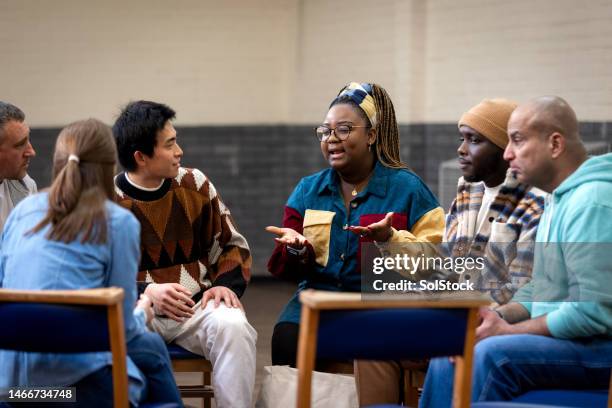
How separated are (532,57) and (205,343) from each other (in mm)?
4415

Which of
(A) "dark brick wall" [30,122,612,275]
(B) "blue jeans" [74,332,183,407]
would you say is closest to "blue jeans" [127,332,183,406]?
(B) "blue jeans" [74,332,183,407]

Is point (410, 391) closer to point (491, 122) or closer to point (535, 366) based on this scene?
point (535, 366)

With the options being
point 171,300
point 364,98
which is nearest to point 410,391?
point 171,300

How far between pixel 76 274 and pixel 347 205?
1.43m

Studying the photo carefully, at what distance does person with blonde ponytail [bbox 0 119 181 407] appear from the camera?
265cm

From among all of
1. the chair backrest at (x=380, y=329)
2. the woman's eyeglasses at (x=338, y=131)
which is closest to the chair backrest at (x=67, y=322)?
the chair backrest at (x=380, y=329)

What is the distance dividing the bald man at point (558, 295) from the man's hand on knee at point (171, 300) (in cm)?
97

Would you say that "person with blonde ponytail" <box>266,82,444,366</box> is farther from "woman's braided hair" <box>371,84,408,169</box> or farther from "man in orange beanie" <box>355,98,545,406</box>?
A: "man in orange beanie" <box>355,98,545,406</box>

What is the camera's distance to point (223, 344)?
11.3 ft

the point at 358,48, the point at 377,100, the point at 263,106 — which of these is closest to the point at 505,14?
the point at 358,48

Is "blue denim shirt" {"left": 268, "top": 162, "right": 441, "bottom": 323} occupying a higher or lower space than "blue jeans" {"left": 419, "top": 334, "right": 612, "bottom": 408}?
higher

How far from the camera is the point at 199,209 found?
380 cm

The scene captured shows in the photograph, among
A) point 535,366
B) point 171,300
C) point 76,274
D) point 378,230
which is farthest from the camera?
point 171,300

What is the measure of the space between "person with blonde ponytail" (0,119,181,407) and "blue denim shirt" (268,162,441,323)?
1.11 m
